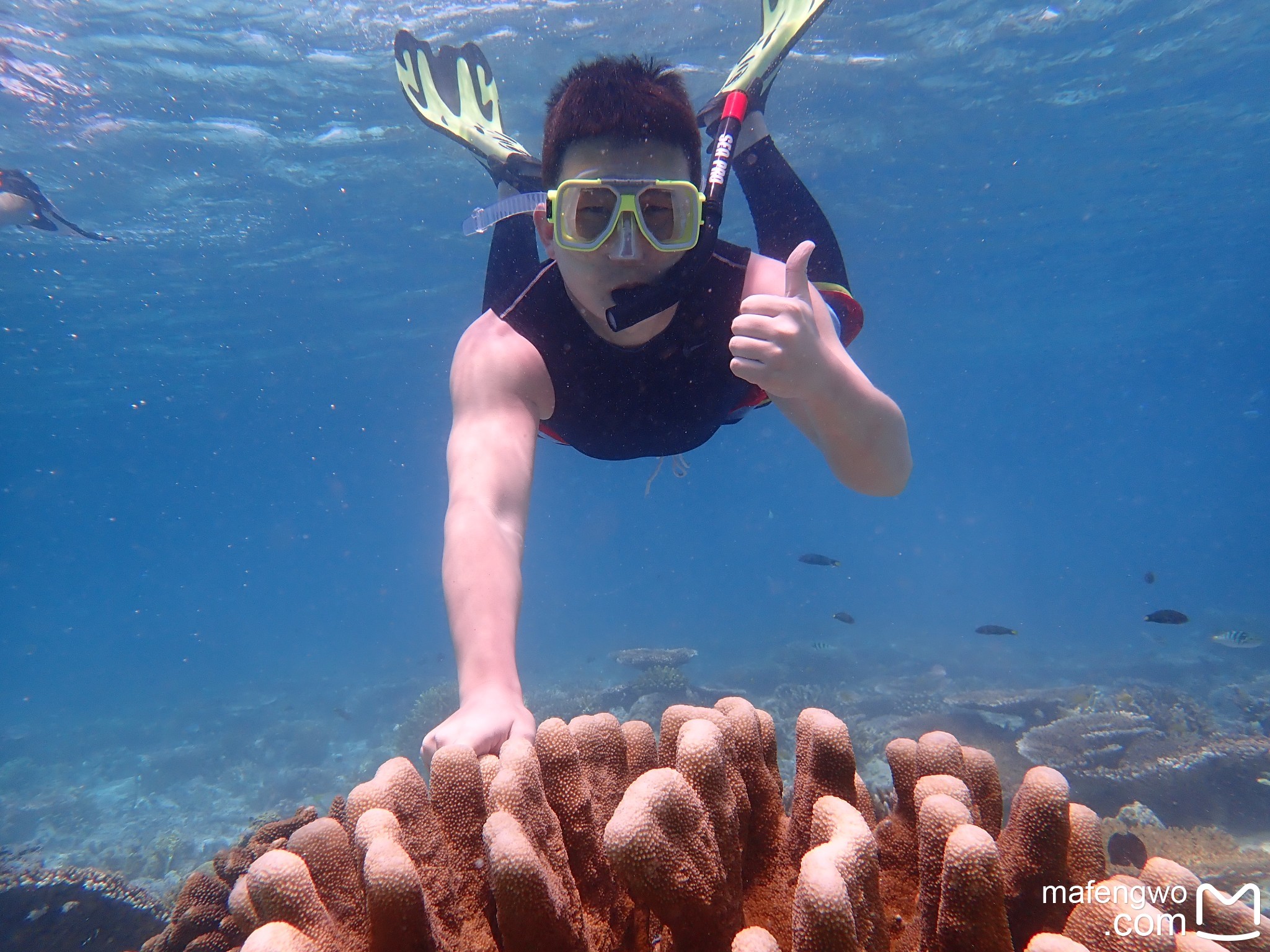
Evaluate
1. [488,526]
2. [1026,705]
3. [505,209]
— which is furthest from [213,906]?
[1026,705]

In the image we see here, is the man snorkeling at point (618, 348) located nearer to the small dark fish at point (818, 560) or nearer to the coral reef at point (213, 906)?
the coral reef at point (213, 906)

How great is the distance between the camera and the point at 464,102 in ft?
23.2

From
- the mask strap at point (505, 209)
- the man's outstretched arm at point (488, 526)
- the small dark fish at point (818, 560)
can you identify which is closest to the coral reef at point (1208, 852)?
the small dark fish at point (818, 560)

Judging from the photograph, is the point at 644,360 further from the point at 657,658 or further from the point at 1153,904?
the point at 657,658

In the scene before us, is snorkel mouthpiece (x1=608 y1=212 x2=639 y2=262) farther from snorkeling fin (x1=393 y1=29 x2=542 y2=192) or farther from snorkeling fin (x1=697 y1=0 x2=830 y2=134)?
snorkeling fin (x1=393 y1=29 x2=542 y2=192)

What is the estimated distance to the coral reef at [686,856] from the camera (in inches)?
44.6

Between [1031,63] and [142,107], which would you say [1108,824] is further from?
[142,107]

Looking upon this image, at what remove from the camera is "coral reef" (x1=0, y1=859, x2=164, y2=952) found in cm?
505

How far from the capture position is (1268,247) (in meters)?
27.1

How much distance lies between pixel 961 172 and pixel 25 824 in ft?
98.4

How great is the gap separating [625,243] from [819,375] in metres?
0.98

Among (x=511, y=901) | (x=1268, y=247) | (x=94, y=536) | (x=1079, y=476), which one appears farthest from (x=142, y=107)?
(x=1079, y=476)

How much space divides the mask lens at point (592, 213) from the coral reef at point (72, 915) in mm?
→ 6048

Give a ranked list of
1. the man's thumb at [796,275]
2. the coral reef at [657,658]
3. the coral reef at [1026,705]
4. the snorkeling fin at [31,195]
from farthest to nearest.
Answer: the coral reef at [657,658], the coral reef at [1026,705], the snorkeling fin at [31,195], the man's thumb at [796,275]
